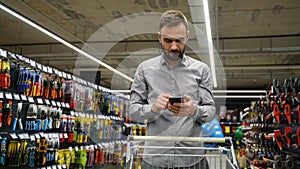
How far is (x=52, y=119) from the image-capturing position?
4.26 m

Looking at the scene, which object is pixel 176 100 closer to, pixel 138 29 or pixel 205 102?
pixel 205 102

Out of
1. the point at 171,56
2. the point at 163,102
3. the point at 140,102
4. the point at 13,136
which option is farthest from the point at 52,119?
the point at 163,102

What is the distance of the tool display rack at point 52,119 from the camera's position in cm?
352

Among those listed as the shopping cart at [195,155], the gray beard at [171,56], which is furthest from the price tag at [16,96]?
the gray beard at [171,56]

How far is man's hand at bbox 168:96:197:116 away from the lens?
136 cm

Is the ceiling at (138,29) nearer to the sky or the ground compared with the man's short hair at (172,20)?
nearer to the sky

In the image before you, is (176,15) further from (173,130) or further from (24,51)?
(24,51)

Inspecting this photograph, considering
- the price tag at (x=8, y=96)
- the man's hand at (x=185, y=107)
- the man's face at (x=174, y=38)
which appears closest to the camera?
the man's hand at (x=185, y=107)

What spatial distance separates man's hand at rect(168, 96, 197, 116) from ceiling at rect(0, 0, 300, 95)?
14.6 ft

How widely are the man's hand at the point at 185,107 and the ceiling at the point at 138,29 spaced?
4.46 metres

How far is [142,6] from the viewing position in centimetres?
688

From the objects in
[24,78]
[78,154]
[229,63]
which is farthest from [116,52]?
[24,78]

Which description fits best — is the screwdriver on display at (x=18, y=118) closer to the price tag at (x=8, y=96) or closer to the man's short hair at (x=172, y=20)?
the price tag at (x=8, y=96)

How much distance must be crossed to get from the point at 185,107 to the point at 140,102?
0.87 ft
